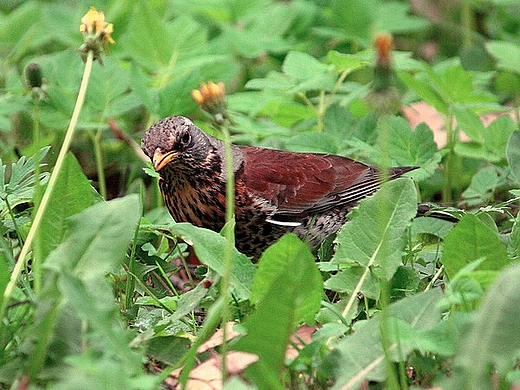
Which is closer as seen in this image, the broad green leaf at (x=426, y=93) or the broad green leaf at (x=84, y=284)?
the broad green leaf at (x=84, y=284)

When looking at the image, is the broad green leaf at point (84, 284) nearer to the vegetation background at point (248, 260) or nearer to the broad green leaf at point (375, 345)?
the vegetation background at point (248, 260)

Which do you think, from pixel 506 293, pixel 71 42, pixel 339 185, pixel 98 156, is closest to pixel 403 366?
pixel 506 293

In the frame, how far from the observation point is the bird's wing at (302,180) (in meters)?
4.16

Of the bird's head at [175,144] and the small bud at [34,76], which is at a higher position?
the small bud at [34,76]

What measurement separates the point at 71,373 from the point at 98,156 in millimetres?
2528

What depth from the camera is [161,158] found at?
391 centimetres

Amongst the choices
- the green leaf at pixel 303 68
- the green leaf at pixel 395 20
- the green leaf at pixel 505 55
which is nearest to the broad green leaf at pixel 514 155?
the green leaf at pixel 303 68

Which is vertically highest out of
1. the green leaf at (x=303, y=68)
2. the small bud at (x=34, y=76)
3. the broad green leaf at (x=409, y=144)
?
the small bud at (x=34, y=76)

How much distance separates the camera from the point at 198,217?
157 inches

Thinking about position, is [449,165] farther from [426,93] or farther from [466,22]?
[466,22]

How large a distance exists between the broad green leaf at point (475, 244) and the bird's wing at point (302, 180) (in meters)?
1.38

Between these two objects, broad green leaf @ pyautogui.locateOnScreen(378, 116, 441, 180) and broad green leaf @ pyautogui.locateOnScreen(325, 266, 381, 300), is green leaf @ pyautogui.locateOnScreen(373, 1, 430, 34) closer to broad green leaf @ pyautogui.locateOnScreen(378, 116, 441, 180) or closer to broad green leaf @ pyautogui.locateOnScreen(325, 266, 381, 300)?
broad green leaf @ pyautogui.locateOnScreen(378, 116, 441, 180)

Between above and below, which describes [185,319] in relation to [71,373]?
below

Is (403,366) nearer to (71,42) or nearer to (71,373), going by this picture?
(71,373)
